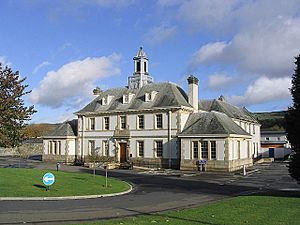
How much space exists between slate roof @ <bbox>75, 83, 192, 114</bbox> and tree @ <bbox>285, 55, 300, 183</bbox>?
2236cm

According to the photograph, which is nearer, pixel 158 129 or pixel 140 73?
pixel 158 129

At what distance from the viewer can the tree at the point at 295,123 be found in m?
19.1

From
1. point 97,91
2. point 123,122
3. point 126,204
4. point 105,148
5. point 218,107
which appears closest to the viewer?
point 126,204

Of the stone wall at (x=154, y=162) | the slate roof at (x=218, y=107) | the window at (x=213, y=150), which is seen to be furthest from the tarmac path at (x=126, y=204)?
the slate roof at (x=218, y=107)

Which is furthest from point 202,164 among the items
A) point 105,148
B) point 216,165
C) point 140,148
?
point 105,148

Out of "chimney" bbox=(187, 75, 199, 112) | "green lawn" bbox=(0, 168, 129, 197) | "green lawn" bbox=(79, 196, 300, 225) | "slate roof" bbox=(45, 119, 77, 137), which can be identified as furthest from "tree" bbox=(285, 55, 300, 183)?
"slate roof" bbox=(45, 119, 77, 137)

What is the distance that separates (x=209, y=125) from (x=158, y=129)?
6598 mm

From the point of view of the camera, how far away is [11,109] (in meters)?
31.1

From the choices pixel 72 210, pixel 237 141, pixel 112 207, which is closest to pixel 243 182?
pixel 237 141

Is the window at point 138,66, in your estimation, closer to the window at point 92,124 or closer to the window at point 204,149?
the window at point 92,124

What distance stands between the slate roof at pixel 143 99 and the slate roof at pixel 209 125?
2480mm

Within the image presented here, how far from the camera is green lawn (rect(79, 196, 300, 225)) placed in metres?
12.7

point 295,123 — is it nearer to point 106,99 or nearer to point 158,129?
point 158,129

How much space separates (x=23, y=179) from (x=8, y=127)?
863 centimetres
